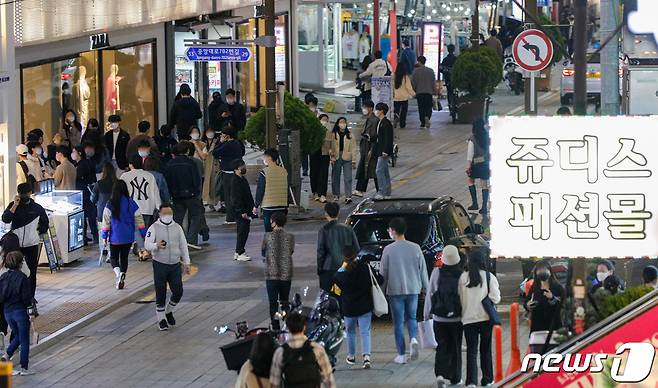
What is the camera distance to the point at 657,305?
484 inches

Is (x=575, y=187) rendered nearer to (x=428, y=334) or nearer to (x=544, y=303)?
(x=544, y=303)

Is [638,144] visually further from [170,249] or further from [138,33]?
[138,33]

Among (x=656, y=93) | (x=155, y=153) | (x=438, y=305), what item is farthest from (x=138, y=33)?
(x=438, y=305)

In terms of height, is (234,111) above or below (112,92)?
below

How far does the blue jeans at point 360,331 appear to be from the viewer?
17.0 meters

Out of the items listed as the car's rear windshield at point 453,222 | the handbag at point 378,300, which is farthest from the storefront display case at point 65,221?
the handbag at point 378,300

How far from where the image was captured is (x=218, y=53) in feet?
94.1

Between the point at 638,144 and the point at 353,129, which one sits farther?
the point at 353,129

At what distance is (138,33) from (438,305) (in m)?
19.1

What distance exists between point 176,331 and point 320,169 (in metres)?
10.0

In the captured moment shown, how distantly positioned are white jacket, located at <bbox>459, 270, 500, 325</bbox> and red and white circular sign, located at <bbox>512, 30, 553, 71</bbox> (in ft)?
31.4

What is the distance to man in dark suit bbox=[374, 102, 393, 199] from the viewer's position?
2777 cm

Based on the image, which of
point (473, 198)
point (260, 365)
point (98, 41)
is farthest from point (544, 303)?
point (98, 41)

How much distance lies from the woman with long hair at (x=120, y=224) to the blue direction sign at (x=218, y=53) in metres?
7.20
